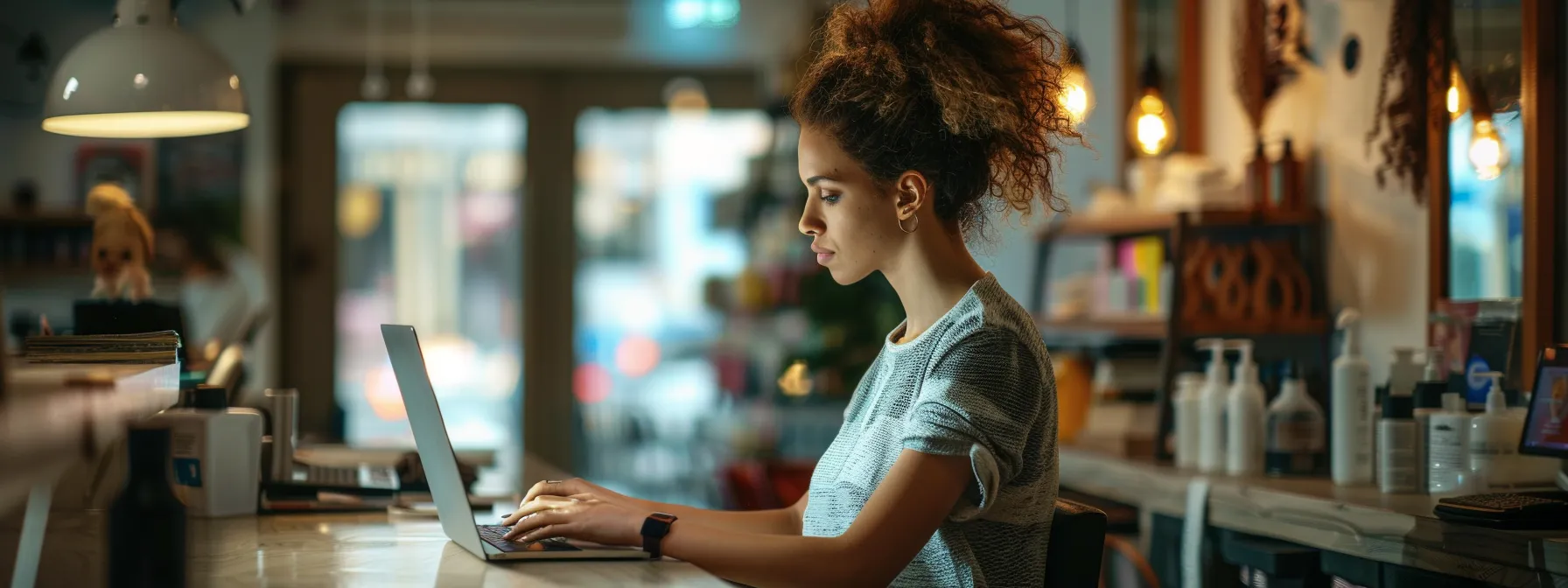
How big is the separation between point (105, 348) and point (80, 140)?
197 inches

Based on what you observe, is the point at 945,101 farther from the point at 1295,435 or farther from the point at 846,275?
the point at 1295,435

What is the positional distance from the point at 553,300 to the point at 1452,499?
498cm

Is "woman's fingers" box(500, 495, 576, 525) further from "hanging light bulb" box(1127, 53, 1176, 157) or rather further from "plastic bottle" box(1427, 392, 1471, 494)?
"hanging light bulb" box(1127, 53, 1176, 157)

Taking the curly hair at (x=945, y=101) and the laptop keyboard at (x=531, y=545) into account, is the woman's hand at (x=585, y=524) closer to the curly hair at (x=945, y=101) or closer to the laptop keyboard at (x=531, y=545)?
the laptop keyboard at (x=531, y=545)

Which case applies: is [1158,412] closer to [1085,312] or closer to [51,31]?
[1085,312]

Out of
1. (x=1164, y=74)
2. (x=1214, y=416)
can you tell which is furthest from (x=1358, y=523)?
(x=1164, y=74)

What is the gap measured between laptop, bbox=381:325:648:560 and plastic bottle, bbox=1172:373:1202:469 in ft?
6.15

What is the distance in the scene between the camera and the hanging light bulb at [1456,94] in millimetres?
2730

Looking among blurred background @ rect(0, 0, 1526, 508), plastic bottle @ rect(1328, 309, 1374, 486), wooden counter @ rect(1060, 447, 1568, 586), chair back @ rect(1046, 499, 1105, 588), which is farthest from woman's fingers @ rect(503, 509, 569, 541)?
blurred background @ rect(0, 0, 1526, 508)

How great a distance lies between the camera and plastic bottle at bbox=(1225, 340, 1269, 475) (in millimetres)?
2961

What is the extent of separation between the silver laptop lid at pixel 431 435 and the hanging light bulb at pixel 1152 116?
2.44 metres

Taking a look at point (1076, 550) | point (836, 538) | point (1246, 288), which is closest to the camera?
point (836, 538)

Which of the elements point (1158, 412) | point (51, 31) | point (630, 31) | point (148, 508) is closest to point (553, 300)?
point (630, 31)

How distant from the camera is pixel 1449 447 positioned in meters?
2.41
